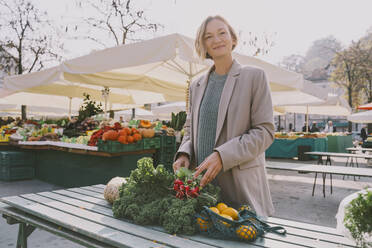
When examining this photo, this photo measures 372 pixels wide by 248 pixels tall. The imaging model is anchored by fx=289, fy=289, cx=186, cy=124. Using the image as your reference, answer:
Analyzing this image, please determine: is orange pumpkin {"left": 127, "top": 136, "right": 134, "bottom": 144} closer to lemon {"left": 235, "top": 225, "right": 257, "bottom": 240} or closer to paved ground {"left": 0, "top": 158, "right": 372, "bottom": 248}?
paved ground {"left": 0, "top": 158, "right": 372, "bottom": 248}

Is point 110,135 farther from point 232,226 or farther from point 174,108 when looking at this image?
point 174,108

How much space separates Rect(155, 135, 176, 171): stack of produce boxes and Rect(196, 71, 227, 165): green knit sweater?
3844mm

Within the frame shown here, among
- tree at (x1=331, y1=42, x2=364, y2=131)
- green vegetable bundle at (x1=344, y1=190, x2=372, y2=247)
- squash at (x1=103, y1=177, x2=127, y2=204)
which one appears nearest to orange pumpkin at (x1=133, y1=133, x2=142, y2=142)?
squash at (x1=103, y1=177, x2=127, y2=204)

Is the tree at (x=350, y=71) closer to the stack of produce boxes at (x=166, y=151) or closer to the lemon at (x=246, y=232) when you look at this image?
the stack of produce boxes at (x=166, y=151)

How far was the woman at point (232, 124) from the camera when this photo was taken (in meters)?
1.54

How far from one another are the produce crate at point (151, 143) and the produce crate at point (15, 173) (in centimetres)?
414

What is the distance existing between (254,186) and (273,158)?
494 inches

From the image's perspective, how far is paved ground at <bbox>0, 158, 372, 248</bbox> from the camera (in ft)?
11.5

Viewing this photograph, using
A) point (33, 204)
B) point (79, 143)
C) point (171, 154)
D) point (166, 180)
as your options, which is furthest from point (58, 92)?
point (166, 180)

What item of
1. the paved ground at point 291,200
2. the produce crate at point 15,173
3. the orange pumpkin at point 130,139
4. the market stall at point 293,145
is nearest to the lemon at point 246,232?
the paved ground at point 291,200

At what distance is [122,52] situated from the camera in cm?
482

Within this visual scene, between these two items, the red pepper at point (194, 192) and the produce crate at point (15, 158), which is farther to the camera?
the produce crate at point (15, 158)

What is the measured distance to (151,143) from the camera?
5.44 metres

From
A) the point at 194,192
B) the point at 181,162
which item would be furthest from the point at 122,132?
the point at 194,192
